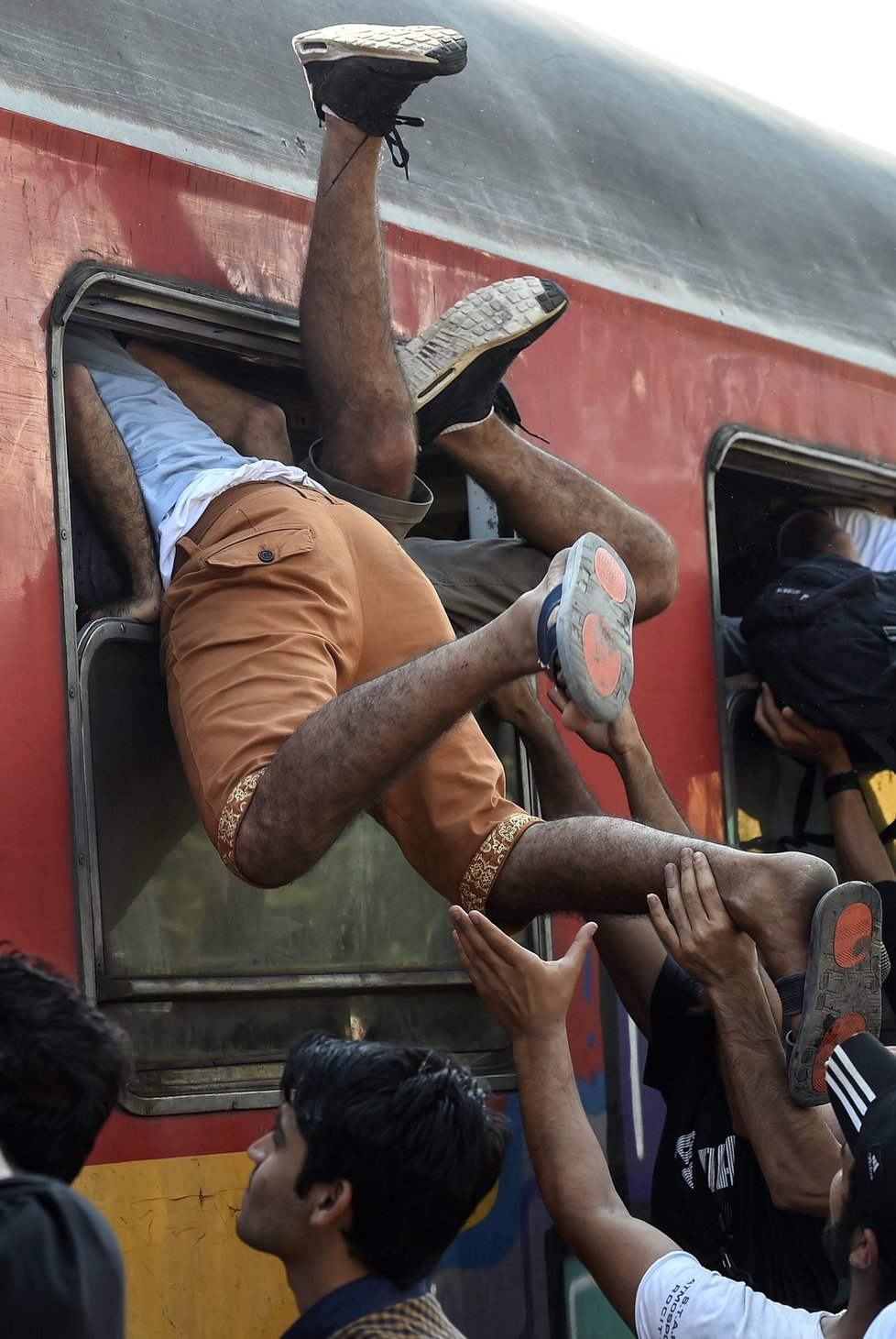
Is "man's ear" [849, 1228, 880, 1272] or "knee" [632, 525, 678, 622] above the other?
"man's ear" [849, 1228, 880, 1272]

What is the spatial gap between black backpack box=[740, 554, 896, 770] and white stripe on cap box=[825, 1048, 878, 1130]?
58.1 inches

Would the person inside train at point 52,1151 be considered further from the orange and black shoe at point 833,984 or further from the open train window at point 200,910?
the orange and black shoe at point 833,984

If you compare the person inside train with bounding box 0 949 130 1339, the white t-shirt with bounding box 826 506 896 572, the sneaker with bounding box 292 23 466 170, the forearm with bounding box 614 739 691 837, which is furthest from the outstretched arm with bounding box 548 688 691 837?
the person inside train with bounding box 0 949 130 1339

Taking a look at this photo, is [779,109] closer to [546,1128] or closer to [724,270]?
[724,270]

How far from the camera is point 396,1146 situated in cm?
180

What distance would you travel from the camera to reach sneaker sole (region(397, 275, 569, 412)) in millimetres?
2939

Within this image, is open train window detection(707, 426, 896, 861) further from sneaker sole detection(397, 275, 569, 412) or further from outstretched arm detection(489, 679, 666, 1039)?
sneaker sole detection(397, 275, 569, 412)

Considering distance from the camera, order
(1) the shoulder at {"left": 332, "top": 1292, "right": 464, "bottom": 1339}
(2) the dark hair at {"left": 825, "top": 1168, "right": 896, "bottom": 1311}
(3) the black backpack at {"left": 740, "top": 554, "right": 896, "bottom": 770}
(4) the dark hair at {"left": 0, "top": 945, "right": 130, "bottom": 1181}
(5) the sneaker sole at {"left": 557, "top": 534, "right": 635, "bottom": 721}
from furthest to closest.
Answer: (3) the black backpack at {"left": 740, "top": 554, "right": 896, "bottom": 770} < (5) the sneaker sole at {"left": 557, "top": 534, "right": 635, "bottom": 721} < (2) the dark hair at {"left": 825, "top": 1168, "right": 896, "bottom": 1311} < (1) the shoulder at {"left": 332, "top": 1292, "right": 464, "bottom": 1339} < (4) the dark hair at {"left": 0, "top": 945, "right": 130, "bottom": 1181}

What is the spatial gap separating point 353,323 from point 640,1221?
1465 millimetres

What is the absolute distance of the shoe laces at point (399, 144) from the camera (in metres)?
2.80

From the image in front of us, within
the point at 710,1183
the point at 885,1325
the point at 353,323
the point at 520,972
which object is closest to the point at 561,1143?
the point at 520,972

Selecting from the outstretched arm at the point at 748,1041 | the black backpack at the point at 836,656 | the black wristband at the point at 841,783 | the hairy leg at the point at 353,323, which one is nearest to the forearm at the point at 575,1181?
the outstretched arm at the point at 748,1041

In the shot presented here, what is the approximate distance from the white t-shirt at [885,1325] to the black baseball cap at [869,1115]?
4.1 inches

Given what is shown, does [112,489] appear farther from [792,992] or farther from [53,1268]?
[53,1268]
